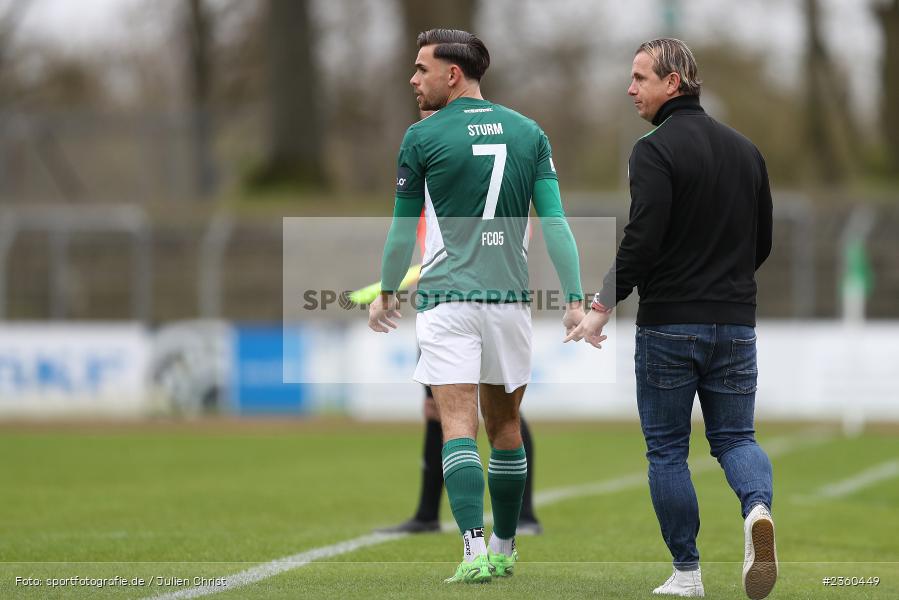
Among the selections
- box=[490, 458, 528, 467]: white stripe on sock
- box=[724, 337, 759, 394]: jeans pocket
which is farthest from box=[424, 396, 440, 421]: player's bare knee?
box=[724, 337, 759, 394]: jeans pocket

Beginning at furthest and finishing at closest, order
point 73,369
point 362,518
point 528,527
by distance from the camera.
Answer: point 73,369 < point 362,518 < point 528,527

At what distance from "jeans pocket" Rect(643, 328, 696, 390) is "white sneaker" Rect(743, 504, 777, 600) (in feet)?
2.01

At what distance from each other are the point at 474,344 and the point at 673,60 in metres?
1.36

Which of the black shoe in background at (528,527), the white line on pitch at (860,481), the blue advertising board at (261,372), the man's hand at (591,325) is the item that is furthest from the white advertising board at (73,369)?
the man's hand at (591,325)

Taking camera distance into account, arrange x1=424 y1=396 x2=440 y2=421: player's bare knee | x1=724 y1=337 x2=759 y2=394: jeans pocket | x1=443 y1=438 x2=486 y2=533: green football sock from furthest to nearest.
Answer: x1=424 y1=396 x2=440 y2=421: player's bare knee → x1=443 y1=438 x2=486 y2=533: green football sock → x1=724 y1=337 x2=759 y2=394: jeans pocket

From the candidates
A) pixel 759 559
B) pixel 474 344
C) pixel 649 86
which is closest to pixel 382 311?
pixel 474 344

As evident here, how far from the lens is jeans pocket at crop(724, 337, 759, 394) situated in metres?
5.42

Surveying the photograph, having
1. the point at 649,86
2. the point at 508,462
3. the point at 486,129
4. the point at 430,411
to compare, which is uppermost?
the point at 649,86

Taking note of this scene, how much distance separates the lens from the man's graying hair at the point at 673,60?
544 centimetres

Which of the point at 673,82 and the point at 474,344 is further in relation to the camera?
the point at 474,344

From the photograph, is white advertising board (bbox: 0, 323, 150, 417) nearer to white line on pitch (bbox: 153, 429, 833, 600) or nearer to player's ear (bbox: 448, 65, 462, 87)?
white line on pitch (bbox: 153, 429, 833, 600)

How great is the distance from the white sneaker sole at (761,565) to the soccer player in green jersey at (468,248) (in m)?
1.05

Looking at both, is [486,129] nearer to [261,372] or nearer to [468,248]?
[468,248]

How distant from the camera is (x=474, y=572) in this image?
215 inches
